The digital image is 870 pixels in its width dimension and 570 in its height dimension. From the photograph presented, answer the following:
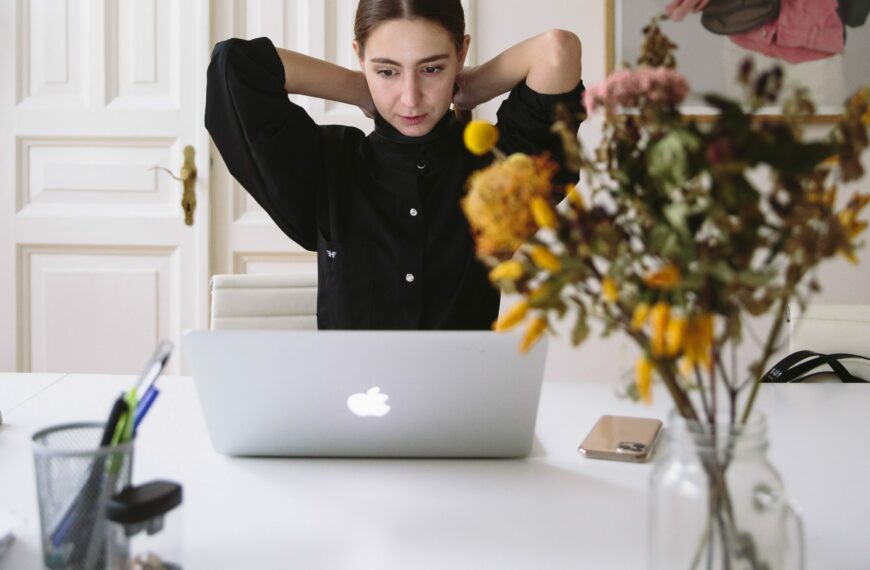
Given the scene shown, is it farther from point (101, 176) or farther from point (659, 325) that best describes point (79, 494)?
point (101, 176)

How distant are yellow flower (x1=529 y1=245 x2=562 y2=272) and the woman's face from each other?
91cm

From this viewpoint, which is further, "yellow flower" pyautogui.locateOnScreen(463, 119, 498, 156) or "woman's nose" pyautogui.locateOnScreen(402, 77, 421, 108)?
"woman's nose" pyautogui.locateOnScreen(402, 77, 421, 108)

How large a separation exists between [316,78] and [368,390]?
2.79 ft

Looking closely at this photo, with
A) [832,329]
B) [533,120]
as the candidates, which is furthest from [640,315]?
[832,329]

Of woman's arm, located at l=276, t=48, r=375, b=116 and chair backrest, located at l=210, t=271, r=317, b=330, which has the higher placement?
woman's arm, located at l=276, t=48, r=375, b=116

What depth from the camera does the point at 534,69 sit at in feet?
4.74

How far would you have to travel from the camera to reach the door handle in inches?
102

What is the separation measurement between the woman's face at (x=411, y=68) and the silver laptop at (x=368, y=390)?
612 mm

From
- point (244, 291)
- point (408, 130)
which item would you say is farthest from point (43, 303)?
point (408, 130)

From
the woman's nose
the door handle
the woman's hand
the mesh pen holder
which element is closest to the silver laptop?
the mesh pen holder

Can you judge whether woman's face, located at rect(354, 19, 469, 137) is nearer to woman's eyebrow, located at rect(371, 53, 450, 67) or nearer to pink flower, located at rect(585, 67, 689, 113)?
woman's eyebrow, located at rect(371, 53, 450, 67)

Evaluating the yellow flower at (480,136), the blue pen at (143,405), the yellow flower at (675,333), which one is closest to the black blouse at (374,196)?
the blue pen at (143,405)

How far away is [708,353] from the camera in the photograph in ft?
1.53

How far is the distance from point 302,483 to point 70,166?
6.86 ft
